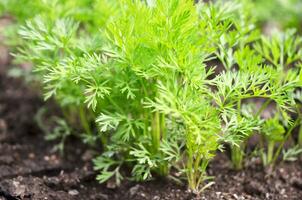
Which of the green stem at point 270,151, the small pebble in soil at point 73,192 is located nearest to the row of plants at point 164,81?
the green stem at point 270,151

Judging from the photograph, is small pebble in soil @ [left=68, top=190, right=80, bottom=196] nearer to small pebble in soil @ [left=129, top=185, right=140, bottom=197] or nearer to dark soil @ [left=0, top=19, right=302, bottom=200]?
dark soil @ [left=0, top=19, right=302, bottom=200]

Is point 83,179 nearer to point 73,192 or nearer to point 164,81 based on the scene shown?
point 73,192

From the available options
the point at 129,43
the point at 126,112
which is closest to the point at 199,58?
the point at 129,43

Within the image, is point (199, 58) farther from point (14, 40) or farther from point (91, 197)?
point (14, 40)

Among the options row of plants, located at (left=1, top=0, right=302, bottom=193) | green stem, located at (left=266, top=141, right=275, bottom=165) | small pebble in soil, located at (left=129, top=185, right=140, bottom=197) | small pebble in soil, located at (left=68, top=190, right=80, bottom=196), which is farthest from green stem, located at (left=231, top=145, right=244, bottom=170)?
small pebble in soil, located at (left=68, top=190, right=80, bottom=196)

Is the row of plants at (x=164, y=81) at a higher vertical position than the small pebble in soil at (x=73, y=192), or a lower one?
higher

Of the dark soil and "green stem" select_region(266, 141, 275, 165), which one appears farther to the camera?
"green stem" select_region(266, 141, 275, 165)

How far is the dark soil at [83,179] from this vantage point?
1937mm

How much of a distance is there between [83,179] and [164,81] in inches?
24.1

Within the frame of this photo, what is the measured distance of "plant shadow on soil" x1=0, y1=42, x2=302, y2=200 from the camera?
1938 mm

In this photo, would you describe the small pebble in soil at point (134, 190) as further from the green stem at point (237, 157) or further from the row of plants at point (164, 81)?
the green stem at point (237, 157)

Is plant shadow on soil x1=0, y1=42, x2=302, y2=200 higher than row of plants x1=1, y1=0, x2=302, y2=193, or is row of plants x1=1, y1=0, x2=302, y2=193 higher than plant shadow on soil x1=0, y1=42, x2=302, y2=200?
row of plants x1=1, y1=0, x2=302, y2=193

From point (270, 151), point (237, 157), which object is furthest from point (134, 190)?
point (270, 151)

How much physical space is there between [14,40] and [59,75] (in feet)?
2.47
